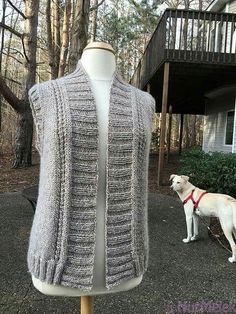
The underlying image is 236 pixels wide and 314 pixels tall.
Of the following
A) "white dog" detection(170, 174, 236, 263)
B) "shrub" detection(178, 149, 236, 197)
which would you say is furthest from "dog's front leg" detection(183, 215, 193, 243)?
"shrub" detection(178, 149, 236, 197)

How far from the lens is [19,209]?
18.2ft

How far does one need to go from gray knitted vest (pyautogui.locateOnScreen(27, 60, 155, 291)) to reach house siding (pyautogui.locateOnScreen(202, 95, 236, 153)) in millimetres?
10129

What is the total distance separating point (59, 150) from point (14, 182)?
22.9 feet

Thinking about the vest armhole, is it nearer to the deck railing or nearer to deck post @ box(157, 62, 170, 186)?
deck post @ box(157, 62, 170, 186)

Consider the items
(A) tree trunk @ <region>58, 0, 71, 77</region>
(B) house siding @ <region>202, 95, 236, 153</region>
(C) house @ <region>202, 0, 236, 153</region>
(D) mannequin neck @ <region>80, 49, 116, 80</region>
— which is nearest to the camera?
(D) mannequin neck @ <region>80, 49, 116, 80</region>

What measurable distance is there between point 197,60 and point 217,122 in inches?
216

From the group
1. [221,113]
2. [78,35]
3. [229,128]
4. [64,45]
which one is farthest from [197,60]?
[64,45]

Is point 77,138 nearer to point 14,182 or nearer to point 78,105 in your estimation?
point 78,105

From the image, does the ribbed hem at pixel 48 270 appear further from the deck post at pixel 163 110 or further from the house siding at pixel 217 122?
the house siding at pixel 217 122

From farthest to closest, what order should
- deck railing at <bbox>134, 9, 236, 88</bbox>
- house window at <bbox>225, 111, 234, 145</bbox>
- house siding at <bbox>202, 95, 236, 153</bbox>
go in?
house siding at <bbox>202, 95, 236, 153</bbox>
house window at <bbox>225, 111, 234, 145</bbox>
deck railing at <bbox>134, 9, 236, 88</bbox>

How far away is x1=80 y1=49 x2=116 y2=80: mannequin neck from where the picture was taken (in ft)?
4.85

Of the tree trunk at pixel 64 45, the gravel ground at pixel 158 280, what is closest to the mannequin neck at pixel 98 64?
the gravel ground at pixel 158 280

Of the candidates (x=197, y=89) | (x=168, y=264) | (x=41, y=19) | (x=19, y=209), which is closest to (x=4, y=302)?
(x=168, y=264)

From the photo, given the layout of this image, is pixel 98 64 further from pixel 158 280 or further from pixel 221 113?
pixel 221 113
